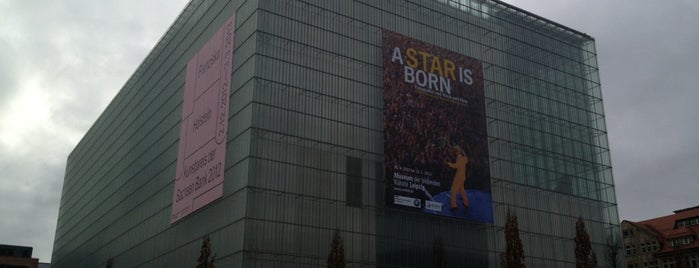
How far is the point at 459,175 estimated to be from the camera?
70500 mm

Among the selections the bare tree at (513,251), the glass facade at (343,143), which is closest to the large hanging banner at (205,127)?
the glass facade at (343,143)

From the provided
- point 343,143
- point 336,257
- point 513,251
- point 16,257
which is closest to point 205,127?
point 343,143

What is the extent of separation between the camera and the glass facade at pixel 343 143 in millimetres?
61688

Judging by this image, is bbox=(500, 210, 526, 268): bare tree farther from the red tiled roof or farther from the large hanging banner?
the red tiled roof

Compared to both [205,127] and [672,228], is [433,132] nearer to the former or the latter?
[205,127]

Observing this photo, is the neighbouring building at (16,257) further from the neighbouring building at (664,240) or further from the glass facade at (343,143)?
the neighbouring building at (664,240)

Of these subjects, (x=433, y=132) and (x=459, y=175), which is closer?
(x=433, y=132)

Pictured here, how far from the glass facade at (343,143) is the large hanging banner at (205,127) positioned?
4.74 feet

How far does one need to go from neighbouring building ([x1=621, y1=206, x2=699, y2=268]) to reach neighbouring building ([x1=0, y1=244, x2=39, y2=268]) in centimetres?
12476

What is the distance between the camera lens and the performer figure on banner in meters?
69.4

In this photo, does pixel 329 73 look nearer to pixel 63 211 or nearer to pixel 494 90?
pixel 494 90

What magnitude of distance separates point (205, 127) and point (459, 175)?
25.5 metres

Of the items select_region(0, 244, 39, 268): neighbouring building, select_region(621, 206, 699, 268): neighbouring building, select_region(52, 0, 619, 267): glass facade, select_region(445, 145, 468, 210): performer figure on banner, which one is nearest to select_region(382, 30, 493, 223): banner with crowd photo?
select_region(445, 145, 468, 210): performer figure on banner

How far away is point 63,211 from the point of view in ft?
440
